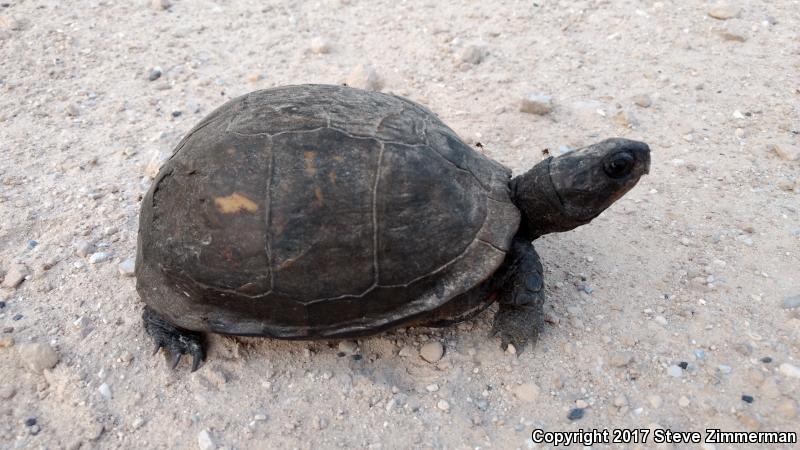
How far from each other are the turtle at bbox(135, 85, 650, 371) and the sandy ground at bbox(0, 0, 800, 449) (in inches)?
12.7

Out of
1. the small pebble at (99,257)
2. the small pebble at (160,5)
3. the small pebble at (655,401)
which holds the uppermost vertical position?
the small pebble at (655,401)

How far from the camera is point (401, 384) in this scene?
329cm

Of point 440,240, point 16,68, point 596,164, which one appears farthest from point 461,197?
point 16,68

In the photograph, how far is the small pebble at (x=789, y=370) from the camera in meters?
3.12

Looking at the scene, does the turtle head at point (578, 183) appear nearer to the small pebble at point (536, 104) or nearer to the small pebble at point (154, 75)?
the small pebble at point (536, 104)

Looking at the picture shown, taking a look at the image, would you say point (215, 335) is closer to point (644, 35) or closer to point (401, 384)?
point (401, 384)

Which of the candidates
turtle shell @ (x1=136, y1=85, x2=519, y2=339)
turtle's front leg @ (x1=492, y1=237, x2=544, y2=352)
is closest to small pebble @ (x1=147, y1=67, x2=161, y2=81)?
turtle shell @ (x1=136, y1=85, x2=519, y2=339)

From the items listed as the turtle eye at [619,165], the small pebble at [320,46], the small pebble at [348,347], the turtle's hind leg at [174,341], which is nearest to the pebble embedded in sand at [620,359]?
the turtle eye at [619,165]

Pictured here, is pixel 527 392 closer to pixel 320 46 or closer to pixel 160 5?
pixel 320 46

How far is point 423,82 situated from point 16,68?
390cm

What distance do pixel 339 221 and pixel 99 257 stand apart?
78.3 inches

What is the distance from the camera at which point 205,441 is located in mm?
2992

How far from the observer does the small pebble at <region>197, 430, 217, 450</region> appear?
9.77ft

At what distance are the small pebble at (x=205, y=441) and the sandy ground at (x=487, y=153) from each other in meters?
0.02
